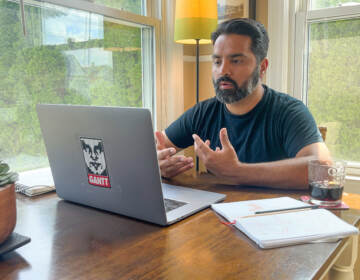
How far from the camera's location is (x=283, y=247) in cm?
66

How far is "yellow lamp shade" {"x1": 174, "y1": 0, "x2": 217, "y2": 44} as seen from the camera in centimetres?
207

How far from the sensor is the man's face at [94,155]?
789 millimetres

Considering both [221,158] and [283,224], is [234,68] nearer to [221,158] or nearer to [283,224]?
[221,158]

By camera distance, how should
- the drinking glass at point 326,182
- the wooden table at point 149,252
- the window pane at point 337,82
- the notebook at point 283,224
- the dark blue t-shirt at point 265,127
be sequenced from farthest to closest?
the window pane at point 337,82 → the dark blue t-shirt at point 265,127 → the drinking glass at point 326,182 → the notebook at point 283,224 → the wooden table at point 149,252

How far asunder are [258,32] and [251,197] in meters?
0.92

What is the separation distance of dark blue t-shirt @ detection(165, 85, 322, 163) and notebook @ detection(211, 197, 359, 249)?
54 cm

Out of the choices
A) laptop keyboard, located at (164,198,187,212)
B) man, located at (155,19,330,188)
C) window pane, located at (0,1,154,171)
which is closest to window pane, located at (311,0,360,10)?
man, located at (155,19,330,188)

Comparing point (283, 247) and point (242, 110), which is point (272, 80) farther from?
point (283, 247)

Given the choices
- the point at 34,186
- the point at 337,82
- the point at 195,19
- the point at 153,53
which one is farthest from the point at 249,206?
the point at 153,53

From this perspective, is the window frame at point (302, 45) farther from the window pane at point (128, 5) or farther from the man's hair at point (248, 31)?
the window pane at point (128, 5)

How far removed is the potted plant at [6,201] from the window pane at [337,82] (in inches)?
80.5

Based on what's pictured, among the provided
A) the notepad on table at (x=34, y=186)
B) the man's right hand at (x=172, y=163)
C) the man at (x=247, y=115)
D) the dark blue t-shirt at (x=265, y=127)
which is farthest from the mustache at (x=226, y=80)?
the notepad on table at (x=34, y=186)

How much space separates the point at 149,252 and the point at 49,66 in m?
1.37

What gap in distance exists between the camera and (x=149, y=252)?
643 millimetres
